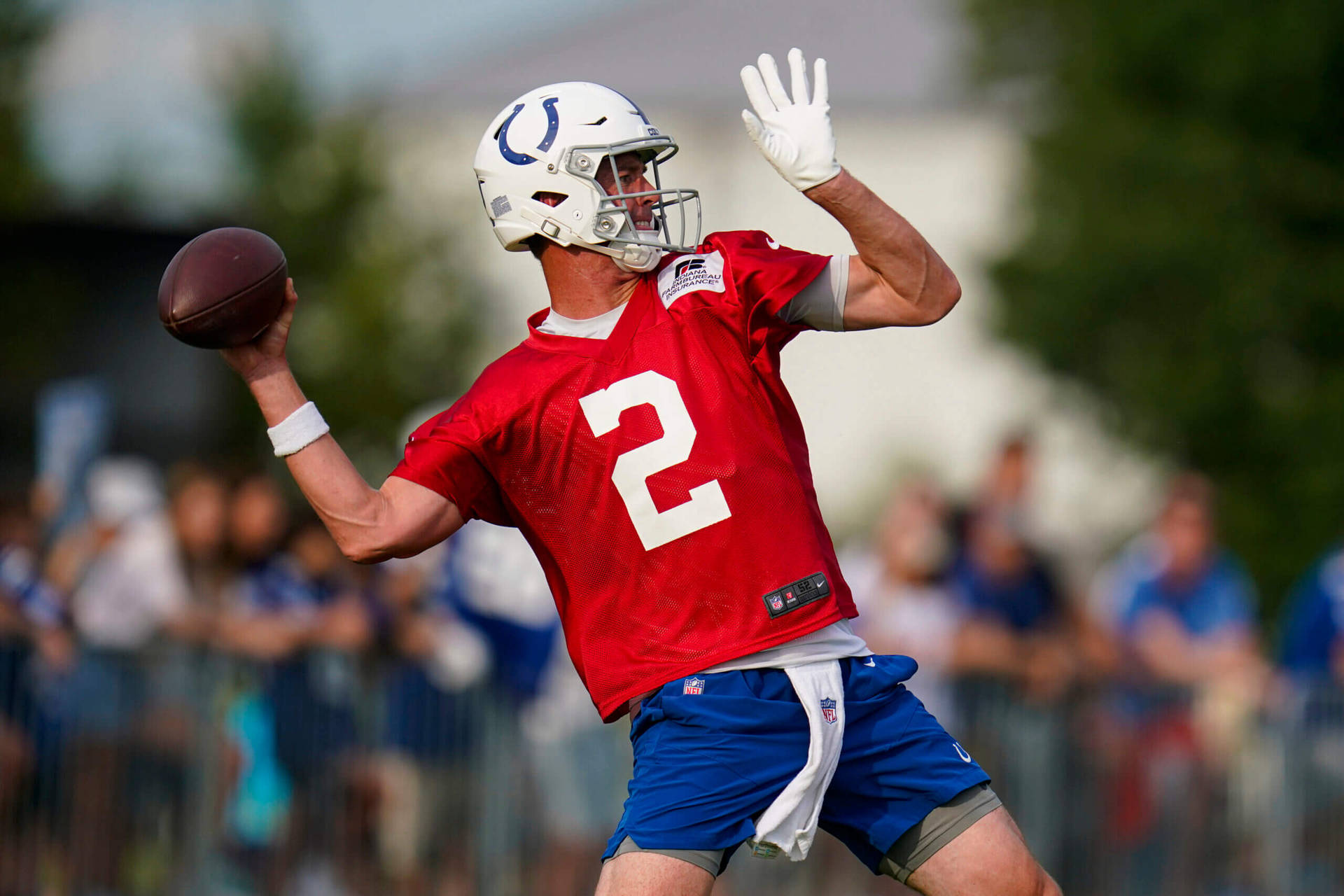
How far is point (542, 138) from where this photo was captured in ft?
14.5

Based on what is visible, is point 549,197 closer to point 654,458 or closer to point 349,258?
point 654,458

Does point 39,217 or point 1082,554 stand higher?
point 39,217

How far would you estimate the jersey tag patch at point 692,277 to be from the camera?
4.37m

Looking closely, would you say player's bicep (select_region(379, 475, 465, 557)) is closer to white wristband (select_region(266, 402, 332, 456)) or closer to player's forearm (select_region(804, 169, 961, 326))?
white wristband (select_region(266, 402, 332, 456))

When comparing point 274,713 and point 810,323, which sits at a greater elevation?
point 810,323

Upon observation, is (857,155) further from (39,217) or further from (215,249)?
(215,249)

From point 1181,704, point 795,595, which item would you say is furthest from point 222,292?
point 1181,704

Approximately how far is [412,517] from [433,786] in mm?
4357

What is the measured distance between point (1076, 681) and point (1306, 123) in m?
13.5

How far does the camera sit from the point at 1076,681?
356 inches

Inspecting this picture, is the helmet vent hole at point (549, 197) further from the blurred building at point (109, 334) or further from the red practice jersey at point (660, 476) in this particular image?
the blurred building at point (109, 334)

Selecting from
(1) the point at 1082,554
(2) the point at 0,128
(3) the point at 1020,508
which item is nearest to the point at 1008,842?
(3) the point at 1020,508

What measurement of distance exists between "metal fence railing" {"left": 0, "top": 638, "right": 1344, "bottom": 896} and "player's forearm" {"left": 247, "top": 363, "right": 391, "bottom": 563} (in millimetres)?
4025

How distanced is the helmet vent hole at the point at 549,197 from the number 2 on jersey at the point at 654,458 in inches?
20.4
